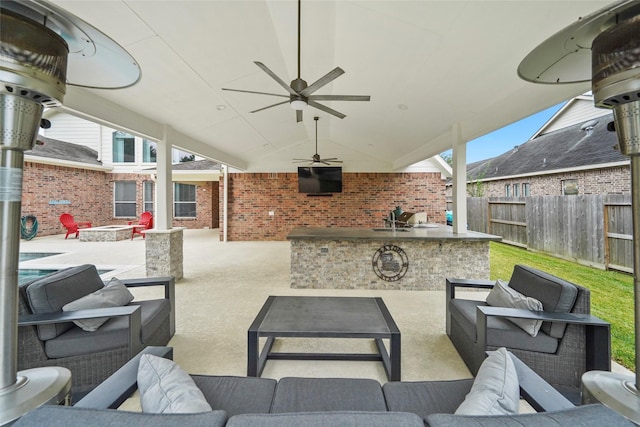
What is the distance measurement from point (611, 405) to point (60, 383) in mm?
2120

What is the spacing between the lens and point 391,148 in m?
7.27

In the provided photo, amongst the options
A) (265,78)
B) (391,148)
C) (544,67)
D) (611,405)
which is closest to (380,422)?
(611,405)

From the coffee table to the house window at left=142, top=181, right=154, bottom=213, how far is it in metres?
11.6

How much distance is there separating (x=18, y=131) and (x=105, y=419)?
1.06 meters

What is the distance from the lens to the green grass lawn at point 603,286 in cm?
283

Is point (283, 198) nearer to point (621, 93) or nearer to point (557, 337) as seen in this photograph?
point (557, 337)

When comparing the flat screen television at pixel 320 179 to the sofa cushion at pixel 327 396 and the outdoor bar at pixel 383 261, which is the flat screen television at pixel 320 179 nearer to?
the outdoor bar at pixel 383 261

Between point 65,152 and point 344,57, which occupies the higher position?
point 65,152

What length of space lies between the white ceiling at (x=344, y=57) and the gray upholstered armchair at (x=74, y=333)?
2234 millimetres

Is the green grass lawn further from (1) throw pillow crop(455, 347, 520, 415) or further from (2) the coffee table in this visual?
(1) throw pillow crop(455, 347, 520, 415)

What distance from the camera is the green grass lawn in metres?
2.83

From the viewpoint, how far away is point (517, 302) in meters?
2.26

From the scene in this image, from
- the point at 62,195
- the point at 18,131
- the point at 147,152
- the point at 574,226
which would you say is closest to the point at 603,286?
the point at 574,226

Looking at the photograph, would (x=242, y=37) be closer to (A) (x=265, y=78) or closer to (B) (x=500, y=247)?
(A) (x=265, y=78)
